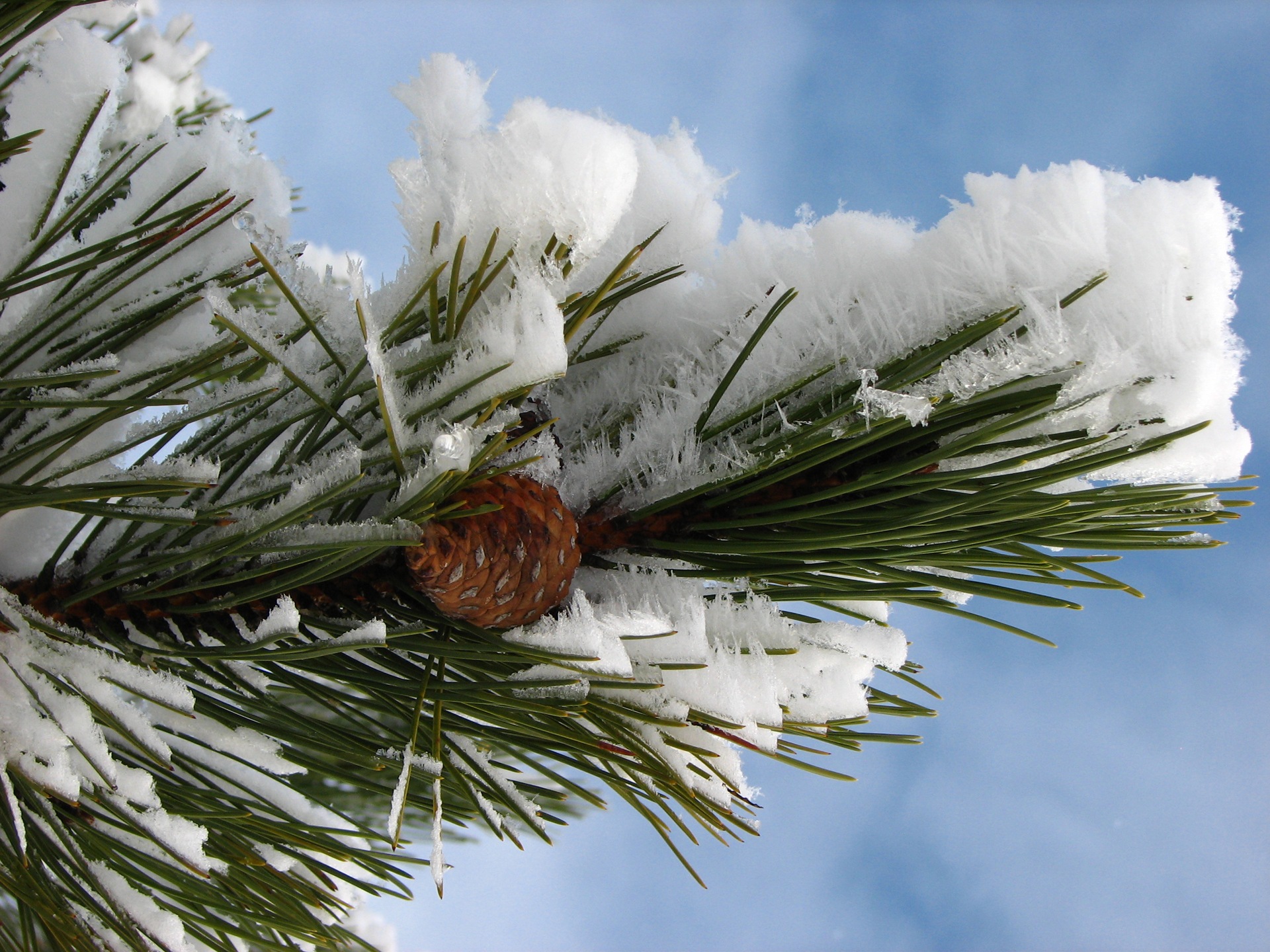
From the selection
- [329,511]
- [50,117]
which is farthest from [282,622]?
[50,117]

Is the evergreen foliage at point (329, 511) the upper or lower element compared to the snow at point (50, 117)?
lower

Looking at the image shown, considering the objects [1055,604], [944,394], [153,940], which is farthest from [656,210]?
[153,940]

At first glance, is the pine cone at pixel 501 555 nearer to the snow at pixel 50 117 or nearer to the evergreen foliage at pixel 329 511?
the evergreen foliage at pixel 329 511

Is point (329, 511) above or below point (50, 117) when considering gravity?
below

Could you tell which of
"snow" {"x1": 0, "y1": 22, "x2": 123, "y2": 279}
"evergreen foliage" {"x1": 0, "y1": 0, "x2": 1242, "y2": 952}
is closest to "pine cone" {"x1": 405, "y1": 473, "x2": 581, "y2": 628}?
"evergreen foliage" {"x1": 0, "y1": 0, "x2": 1242, "y2": 952}

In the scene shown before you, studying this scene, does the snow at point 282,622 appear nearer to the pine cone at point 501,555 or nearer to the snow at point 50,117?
the pine cone at point 501,555

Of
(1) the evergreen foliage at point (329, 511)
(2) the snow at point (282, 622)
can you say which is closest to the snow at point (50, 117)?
(1) the evergreen foliage at point (329, 511)

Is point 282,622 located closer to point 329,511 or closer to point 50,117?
point 329,511

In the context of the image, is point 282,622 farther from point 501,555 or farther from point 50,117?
point 50,117

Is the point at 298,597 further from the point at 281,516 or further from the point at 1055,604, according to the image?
the point at 1055,604

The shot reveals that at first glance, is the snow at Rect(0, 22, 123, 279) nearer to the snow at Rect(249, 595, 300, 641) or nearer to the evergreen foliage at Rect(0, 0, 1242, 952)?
the evergreen foliage at Rect(0, 0, 1242, 952)
